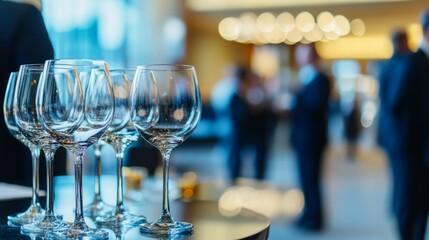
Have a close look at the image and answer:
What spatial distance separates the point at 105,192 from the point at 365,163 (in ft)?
34.1

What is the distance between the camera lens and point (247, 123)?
28.3 ft

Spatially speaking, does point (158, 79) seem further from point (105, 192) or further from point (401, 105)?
point (401, 105)

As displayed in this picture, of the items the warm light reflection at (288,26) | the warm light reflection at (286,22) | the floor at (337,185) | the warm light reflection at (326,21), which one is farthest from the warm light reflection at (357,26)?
the floor at (337,185)

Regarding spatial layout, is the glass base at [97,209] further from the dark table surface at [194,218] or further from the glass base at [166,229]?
the glass base at [166,229]

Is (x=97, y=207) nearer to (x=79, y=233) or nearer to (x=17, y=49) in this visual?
(x=79, y=233)

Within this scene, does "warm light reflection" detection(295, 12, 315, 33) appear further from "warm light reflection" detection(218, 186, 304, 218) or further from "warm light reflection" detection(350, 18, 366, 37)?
"warm light reflection" detection(218, 186, 304, 218)

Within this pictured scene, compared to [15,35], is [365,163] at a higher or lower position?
lower

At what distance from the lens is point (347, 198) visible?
25.5ft

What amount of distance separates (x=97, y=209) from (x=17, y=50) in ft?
2.18

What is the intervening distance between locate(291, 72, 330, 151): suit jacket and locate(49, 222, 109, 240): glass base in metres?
4.74

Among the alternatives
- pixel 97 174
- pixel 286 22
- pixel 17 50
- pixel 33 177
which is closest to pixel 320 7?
pixel 286 22

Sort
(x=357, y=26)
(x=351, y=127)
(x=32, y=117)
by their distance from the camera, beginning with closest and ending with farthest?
(x=32, y=117) → (x=351, y=127) → (x=357, y=26)

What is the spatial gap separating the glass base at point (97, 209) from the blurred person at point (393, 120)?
11.3 feet

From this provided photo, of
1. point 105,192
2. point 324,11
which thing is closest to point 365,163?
point 324,11
